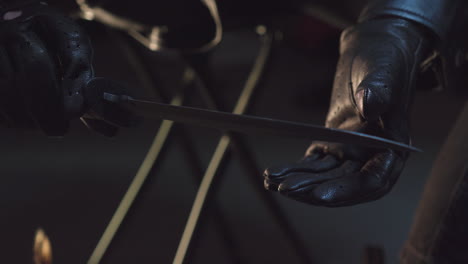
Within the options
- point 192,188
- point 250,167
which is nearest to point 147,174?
point 250,167

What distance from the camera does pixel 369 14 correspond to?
0.65 m

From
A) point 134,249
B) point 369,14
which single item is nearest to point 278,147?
point 134,249

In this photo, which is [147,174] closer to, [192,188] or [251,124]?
[251,124]

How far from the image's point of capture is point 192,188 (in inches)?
Result: 68.4

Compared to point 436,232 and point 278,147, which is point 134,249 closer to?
point 436,232

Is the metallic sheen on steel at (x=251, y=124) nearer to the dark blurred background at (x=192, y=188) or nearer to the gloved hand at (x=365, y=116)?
the gloved hand at (x=365, y=116)

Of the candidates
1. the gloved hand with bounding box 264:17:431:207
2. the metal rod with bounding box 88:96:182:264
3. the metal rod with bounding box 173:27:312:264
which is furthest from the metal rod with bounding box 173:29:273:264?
the gloved hand with bounding box 264:17:431:207

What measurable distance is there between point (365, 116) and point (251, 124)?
12 cm

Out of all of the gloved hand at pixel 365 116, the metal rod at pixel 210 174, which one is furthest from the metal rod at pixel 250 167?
the gloved hand at pixel 365 116

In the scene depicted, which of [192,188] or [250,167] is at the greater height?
[250,167]

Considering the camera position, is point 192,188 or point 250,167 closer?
point 250,167

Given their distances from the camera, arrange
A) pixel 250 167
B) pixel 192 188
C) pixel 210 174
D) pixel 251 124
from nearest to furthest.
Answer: pixel 251 124 → pixel 210 174 → pixel 250 167 → pixel 192 188

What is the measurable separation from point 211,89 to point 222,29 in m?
0.14

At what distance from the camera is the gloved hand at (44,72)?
497mm
